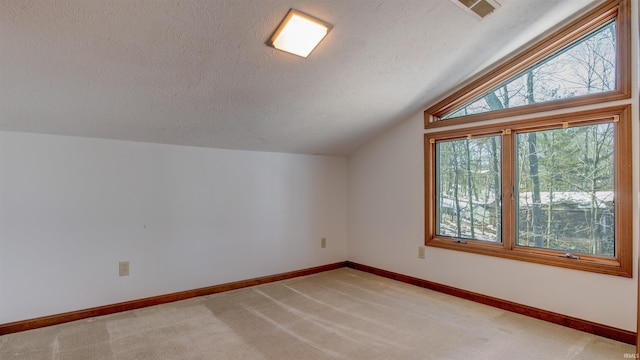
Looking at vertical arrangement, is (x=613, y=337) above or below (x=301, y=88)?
below

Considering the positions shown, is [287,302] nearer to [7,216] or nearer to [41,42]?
[7,216]

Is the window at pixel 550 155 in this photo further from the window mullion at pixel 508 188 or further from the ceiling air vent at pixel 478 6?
the ceiling air vent at pixel 478 6

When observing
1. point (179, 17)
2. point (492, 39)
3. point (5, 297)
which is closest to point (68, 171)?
point (5, 297)

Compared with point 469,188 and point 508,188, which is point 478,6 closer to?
point 508,188

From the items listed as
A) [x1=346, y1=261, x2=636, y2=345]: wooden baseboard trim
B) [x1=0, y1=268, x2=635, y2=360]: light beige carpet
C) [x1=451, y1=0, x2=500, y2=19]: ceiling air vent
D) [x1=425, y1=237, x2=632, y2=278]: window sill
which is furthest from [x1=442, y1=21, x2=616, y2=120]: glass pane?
[x1=0, y1=268, x2=635, y2=360]: light beige carpet

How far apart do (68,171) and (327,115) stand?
6.97 feet

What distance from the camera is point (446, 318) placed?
252cm

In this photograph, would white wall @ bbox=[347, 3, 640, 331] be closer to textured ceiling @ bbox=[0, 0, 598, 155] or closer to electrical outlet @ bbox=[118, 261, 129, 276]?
textured ceiling @ bbox=[0, 0, 598, 155]

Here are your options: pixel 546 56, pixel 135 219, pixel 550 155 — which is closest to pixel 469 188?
pixel 550 155

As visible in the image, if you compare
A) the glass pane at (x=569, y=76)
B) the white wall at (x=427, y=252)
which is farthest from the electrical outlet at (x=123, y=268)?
the glass pane at (x=569, y=76)

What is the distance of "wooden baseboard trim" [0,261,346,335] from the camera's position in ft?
7.44

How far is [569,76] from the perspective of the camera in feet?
8.18

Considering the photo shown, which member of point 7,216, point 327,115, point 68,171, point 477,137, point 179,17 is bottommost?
point 7,216

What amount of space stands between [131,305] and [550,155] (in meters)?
3.62
